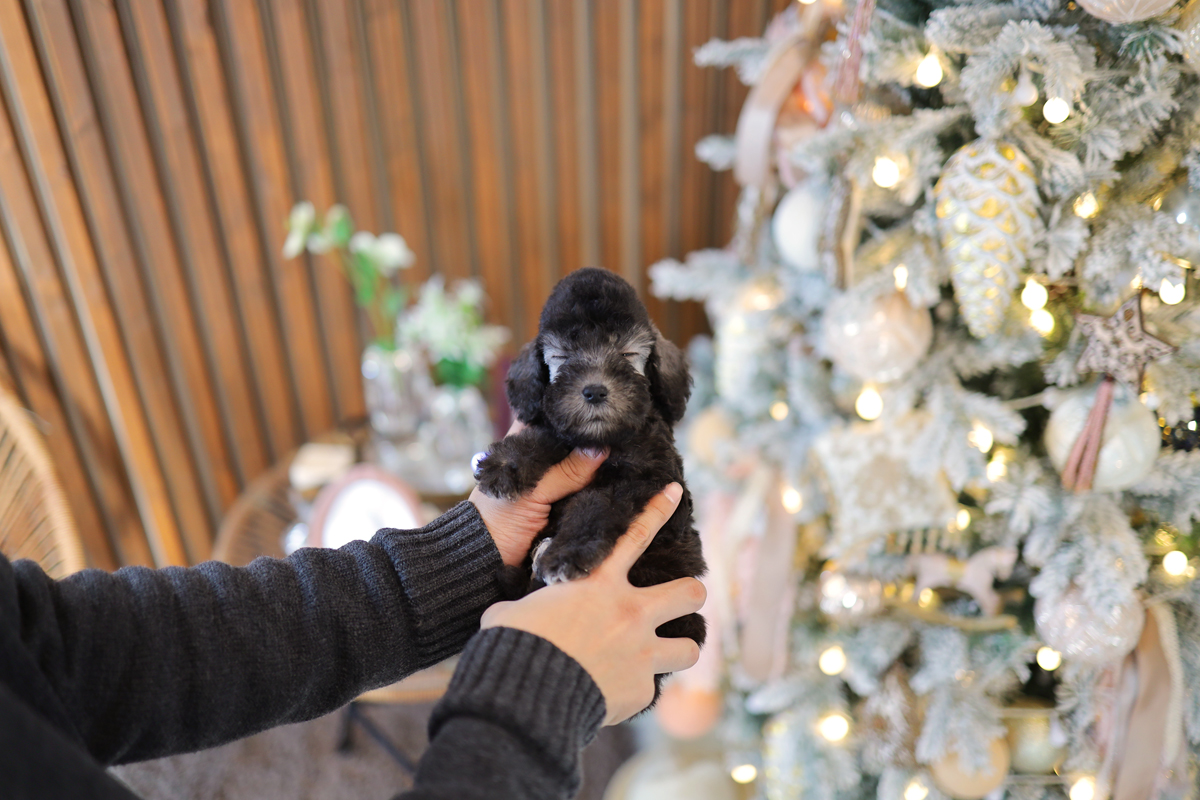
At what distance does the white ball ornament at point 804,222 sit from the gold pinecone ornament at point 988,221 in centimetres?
22

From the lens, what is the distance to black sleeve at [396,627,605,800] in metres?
0.57

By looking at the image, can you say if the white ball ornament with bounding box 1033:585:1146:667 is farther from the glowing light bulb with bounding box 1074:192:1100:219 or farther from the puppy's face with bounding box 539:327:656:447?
the puppy's face with bounding box 539:327:656:447

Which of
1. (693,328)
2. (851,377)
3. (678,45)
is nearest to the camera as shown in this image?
(851,377)

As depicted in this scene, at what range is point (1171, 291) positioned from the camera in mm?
936

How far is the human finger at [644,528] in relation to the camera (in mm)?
709

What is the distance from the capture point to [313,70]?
171 centimetres

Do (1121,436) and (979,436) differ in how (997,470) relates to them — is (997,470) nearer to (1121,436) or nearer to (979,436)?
(979,436)

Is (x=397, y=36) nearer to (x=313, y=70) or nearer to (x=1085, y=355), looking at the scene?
(x=313, y=70)

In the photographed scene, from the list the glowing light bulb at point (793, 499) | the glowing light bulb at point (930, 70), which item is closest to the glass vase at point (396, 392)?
the glowing light bulb at point (793, 499)

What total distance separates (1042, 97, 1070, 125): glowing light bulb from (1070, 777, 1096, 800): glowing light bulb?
42.3 inches

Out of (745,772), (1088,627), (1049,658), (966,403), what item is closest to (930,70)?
(966,403)

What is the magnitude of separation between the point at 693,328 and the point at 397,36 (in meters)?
1.18

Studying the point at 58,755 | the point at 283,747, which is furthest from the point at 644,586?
the point at 283,747

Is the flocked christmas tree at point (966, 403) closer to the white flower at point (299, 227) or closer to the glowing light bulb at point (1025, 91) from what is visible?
the glowing light bulb at point (1025, 91)
